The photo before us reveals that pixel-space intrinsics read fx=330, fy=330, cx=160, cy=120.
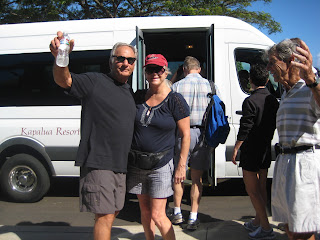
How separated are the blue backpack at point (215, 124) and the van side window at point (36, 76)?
1827 mm

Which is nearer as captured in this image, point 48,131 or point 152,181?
point 152,181

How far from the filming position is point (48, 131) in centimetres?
472

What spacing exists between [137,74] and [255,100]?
6.04 feet

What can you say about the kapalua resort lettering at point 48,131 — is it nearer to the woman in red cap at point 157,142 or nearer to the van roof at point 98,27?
the van roof at point 98,27

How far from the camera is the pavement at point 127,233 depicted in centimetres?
348

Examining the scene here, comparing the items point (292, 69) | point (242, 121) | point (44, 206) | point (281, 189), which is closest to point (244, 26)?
point (242, 121)

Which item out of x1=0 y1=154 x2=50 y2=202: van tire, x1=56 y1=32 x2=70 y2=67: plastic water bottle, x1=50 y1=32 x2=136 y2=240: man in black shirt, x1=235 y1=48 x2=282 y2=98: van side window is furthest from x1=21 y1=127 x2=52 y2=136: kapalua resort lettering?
x1=235 y1=48 x2=282 y2=98: van side window

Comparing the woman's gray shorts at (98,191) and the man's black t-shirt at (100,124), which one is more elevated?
the man's black t-shirt at (100,124)

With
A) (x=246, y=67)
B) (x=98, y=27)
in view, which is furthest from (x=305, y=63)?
(x=98, y=27)

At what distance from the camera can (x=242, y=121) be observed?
331cm

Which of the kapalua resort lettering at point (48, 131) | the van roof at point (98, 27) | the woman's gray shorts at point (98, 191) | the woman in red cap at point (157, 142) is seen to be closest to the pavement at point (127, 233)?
the woman in red cap at point (157, 142)

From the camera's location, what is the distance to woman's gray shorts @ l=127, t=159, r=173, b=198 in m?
2.68

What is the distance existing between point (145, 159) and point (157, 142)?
165 mm

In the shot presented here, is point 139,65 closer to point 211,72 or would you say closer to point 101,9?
point 211,72
